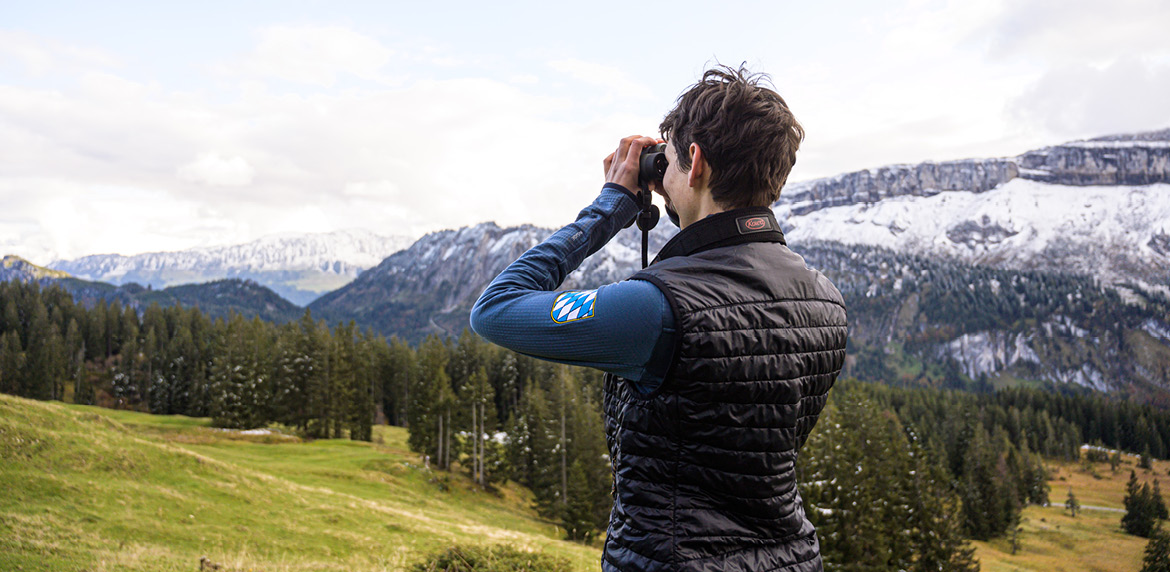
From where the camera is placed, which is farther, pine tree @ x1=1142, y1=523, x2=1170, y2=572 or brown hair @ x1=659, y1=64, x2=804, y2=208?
pine tree @ x1=1142, y1=523, x2=1170, y2=572

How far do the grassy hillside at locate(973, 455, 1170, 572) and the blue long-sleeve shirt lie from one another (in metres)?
61.4

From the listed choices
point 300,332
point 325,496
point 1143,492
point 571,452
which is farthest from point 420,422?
point 1143,492

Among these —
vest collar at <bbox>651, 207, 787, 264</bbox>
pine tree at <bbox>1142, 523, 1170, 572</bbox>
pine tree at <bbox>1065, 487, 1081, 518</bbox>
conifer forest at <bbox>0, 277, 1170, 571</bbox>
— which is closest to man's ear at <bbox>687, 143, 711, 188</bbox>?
vest collar at <bbox>651, 207, 787, 264</bbox>

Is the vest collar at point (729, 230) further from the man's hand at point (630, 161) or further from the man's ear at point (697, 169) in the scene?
the man's hand at point (630, 161)

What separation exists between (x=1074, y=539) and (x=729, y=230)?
9282cm

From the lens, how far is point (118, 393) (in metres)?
84.1

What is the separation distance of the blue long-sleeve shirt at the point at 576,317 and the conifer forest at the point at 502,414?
91.2 feet

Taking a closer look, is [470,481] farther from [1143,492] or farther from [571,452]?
[1143,492]

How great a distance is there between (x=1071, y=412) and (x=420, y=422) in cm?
13236

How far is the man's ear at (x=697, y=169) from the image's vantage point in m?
2.49

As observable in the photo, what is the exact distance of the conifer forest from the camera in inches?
1352

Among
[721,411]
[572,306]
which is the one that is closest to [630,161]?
[572,306]

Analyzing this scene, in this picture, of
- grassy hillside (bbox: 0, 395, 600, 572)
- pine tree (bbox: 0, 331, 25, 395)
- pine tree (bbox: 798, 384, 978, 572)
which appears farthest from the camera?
pine tree (bbox: 0, 331, 25, 395)

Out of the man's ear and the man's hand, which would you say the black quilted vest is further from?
the man's hand
